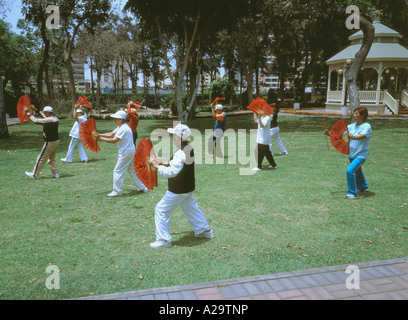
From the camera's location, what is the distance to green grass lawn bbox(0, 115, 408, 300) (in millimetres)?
4316

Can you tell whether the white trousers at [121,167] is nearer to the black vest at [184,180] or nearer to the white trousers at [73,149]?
the black vest at [184,180]

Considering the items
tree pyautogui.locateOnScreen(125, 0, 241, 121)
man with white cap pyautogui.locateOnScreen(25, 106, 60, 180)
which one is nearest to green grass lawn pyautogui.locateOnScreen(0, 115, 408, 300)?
man with white cap pyautogui.locateOnScreen(25, 106, 60, 180)

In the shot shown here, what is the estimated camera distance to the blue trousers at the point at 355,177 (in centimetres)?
703

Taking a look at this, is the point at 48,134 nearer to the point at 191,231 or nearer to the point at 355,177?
the point at 191,231

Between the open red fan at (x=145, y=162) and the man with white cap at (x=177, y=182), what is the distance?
0.18 meters

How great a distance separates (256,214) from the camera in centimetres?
646

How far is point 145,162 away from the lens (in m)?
5.18

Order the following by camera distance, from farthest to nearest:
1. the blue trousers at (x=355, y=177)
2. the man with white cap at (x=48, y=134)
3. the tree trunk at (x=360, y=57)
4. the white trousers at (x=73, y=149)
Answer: the tree trunk at (x=360, y=57), the white trousers at (x=73, y=149), the man with white cap at (x=48, y=134), the blue trousers at (x=355, y=177)

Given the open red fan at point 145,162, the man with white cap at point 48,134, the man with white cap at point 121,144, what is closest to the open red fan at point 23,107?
the man with white cap at point 48,134

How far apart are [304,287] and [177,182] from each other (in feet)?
7.08

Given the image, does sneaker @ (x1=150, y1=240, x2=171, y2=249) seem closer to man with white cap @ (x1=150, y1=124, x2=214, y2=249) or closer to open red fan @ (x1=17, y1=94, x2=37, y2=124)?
man with white cap @ (x1=150, y1=124, x2=214, y2=249)
